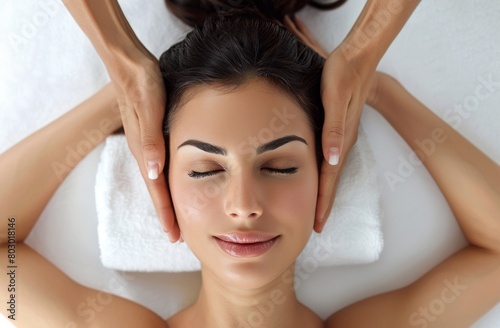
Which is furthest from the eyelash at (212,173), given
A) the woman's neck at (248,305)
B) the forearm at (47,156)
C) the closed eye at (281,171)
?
the forearm at (47,156)

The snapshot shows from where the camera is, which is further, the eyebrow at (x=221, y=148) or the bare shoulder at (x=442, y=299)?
the bare shoulder at (x=442, y=299)

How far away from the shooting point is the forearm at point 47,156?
1.31 meters

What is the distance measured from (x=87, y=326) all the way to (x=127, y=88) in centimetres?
51

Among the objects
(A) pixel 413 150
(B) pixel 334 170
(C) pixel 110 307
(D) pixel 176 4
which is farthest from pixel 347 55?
(C) pixel 110 307

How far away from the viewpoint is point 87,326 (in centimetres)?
127

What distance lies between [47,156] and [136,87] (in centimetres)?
31

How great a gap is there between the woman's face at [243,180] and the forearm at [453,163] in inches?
14.6

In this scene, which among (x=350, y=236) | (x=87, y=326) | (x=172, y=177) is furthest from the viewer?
(x=350, y=236)

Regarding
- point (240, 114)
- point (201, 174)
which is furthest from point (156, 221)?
point (240, 114)

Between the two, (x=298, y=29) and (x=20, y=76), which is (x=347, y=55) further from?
(x=20, y=76)

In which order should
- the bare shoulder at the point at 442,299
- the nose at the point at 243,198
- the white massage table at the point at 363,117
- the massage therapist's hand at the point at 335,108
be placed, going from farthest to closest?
1. the white massage table at the point at 363,117
2. the bare shoulder at the point at 442,299
3. the massage therapist's hand at the point at 335,108
4. the nose at the point at 243,198

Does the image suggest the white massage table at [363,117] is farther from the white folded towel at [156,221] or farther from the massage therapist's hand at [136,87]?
the massage therapist's hand at [136,87]

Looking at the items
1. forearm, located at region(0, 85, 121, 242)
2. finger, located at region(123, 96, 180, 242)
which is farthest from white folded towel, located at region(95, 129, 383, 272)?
finger, located at region(123, 96, 180, 242)

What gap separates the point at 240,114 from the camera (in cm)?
109
